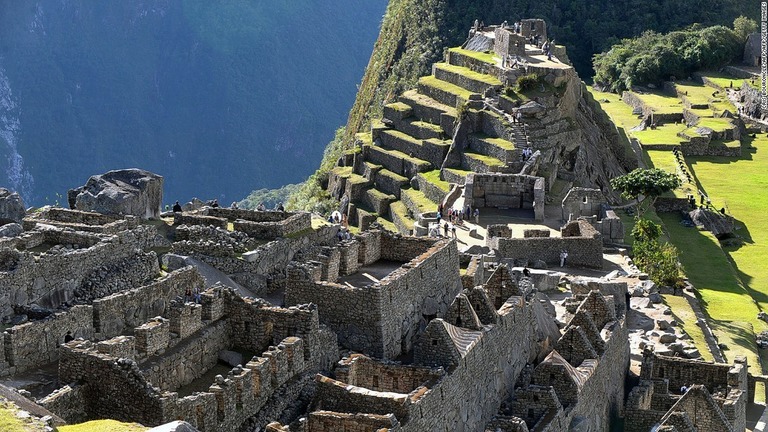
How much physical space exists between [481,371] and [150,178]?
9.22m

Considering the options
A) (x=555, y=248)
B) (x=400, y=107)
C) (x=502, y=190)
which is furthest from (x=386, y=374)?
(x=400, y=107)

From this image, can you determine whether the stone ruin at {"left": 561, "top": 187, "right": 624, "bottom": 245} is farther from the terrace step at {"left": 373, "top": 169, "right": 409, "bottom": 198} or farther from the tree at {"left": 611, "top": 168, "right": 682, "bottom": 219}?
the terrace step at {"left": 373, "top": 169, "right": 409, "bottom": 198}

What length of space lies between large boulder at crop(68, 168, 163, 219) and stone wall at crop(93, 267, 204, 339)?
15.9 ft

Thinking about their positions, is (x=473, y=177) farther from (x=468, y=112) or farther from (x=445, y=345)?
(x=445, y=345)

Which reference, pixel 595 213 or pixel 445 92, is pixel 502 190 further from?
pixel 445 92

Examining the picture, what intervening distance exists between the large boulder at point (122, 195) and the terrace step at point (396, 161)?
109 feet

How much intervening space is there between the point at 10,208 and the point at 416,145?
3937 centimetres

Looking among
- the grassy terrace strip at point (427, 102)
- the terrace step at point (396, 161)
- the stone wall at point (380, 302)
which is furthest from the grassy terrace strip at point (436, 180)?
the stone wall at point (380, 302)

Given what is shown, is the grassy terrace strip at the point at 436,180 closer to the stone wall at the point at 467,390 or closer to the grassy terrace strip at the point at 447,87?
the grassy terrace strip at the point at 447,87

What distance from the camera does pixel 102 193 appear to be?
3108 cm

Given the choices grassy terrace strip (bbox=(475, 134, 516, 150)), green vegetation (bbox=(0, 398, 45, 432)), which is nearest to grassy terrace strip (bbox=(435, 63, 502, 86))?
grassy terrace strip (bbox=(475, 134, 516, 150))

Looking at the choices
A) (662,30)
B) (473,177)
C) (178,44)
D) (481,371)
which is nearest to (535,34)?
(178,44)

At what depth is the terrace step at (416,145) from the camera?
65125 millimetres

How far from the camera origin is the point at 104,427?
64.3ft
